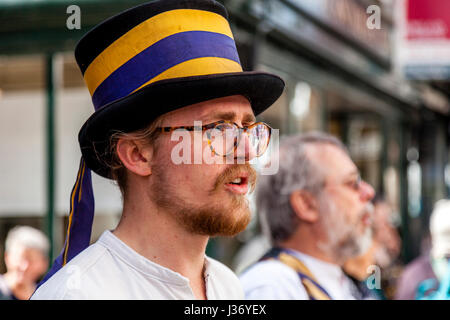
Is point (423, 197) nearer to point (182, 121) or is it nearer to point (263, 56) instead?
point (263, 56)

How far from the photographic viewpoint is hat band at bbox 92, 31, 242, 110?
5.08ft

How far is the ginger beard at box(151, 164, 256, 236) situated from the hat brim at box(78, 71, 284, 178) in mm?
137

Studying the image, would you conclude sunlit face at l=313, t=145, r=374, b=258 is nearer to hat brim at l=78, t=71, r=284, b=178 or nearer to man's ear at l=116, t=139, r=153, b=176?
hat brim at l=78, t=71, r=284, b=178

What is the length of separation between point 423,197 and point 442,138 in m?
1.42

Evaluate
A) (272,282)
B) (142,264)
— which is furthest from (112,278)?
(272,282)

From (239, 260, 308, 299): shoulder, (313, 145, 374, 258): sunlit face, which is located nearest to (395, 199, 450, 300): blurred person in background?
(313, 145, 374, 258): sunlit face

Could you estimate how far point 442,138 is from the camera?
13078mm

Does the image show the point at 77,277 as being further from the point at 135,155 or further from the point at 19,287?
the point at 19,287

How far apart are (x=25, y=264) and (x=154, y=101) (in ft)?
10.2

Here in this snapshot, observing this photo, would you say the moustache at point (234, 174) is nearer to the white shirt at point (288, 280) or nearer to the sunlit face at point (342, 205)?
the white shirt at point (288, 280)

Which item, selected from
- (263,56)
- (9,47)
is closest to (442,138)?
(263,56)

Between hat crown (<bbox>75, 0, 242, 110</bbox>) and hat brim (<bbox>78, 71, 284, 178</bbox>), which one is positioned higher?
hat crown (<bbox>75, 0, 242, 110</bbox>)

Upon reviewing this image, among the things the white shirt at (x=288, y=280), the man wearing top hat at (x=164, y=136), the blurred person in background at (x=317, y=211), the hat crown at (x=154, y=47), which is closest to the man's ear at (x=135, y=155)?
the man wearing top hat at (x=164, y=136)

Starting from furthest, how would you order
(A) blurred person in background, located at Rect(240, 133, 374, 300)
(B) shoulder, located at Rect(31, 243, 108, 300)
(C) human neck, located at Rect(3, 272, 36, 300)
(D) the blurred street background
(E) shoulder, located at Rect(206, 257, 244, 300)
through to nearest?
(D) the blurred street background, (C) human neck, located at Rect(3, 272, 36, 300), (A) blurred person in background, located at Rect(240, 133, 374, 300), (E) shoulder, located at Rect(206, 257, 244, 300), (B) shoulder, located at Rect(31, 243, 108, 300)
